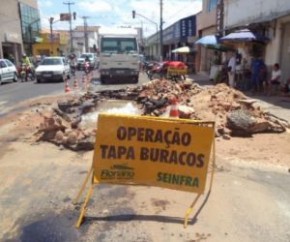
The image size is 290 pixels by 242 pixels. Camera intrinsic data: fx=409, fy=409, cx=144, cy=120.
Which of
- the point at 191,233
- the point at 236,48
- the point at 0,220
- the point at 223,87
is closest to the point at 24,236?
the point at 0,220

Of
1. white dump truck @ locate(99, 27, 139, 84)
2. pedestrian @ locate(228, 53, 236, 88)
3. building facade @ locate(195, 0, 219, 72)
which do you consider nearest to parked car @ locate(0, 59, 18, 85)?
white dump truck @ locate(99, 27, 139, 84)

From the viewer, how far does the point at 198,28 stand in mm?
37656

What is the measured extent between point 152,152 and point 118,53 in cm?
1827

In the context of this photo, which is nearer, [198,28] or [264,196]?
[264,196]

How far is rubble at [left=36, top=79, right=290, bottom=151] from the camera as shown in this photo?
8305 millimetres

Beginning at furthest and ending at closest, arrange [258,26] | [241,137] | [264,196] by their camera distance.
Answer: [258,26] → [241,137] → [264,196]

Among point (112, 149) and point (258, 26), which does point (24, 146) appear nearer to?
point (112, 149)

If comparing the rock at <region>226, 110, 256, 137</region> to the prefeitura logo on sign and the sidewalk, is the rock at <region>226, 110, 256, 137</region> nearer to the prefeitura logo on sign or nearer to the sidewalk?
the sidewalk

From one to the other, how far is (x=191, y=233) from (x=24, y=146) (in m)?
4.89

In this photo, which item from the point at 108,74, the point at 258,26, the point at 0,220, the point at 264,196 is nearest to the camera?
the point at 0,220

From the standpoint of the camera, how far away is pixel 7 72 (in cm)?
2822

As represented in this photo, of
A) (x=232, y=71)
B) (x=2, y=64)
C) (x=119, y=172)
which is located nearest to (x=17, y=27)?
(x=2, y=64)

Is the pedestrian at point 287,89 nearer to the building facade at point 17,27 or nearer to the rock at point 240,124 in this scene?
the rock at point 240,124

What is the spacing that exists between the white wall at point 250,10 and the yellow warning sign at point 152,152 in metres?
13.4
